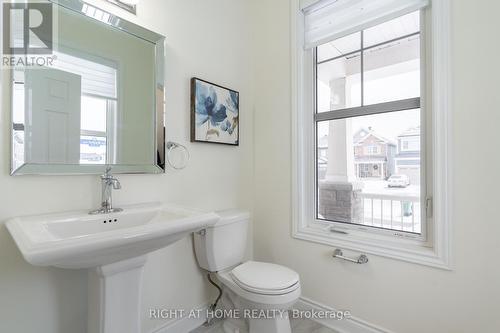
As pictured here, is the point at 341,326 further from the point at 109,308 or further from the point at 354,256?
the point at 109,308

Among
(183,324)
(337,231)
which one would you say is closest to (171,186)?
(183,324)

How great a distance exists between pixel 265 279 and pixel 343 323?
68cm

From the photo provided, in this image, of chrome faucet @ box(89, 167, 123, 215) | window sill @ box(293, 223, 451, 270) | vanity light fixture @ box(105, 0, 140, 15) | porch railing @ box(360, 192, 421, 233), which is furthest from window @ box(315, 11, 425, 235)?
chrome faucet @ box(89, 167, 123, 215)

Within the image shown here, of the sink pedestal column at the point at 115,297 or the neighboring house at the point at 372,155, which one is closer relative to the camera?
the sink pedestal column at the point at 115,297

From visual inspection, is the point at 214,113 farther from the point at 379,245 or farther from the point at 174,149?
the point at 379,245

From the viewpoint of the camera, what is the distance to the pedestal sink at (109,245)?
74 centimetres

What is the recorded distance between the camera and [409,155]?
4.86 ft

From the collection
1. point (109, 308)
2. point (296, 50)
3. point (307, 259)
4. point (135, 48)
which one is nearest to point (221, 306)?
point (307, 259)

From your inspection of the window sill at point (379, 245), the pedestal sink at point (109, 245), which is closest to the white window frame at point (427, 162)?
the window sill at point (379, 245)

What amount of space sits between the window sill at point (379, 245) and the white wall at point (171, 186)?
0.62 metres

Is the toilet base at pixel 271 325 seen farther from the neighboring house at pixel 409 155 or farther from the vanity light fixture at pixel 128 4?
the vanity light fixture at pixel 128 4

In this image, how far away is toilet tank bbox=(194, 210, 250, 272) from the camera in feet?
5.14

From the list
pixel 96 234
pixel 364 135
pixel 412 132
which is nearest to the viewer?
pixel 96 234

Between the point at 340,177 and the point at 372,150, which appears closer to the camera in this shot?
the point at 372,150
